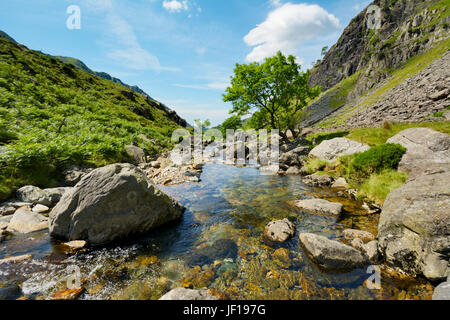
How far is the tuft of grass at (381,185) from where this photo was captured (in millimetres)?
9469

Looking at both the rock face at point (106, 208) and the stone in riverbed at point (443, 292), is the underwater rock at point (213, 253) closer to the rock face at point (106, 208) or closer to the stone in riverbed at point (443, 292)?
the rock face at point (106, 208)

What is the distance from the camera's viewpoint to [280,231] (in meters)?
7.29

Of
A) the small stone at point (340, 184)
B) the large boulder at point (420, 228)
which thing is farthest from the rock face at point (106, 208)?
the small stone at point (340, 184)

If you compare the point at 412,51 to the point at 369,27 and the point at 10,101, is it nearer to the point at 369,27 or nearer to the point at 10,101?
the point at 369,27

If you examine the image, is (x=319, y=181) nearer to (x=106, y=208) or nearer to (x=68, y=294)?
(x=106, y=208)

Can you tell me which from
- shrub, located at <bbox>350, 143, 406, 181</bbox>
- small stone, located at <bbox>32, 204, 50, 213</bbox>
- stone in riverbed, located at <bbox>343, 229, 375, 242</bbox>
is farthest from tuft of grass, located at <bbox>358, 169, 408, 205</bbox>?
small stone, located at <bbox>32, 204, 50, 213</bbox>

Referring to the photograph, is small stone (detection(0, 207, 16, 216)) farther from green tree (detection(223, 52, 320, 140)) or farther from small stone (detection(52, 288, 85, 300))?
green tree (detection(223, 52, 320, 140))

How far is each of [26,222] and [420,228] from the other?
13.8m

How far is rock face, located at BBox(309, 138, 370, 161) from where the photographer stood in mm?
17203

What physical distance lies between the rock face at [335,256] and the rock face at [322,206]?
352cm

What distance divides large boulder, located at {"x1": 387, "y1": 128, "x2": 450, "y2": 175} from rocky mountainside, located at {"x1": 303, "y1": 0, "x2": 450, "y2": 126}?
708 inches

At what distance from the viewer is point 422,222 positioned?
4.96 m

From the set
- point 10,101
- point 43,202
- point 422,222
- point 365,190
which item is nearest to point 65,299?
point 43,202

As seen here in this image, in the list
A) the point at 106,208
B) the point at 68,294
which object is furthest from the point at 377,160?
the point at 68,294
